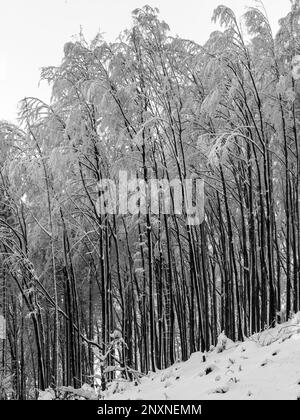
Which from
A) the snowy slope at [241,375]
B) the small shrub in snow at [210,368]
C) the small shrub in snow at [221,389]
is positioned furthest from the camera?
the small shrub in snow at [210,368]

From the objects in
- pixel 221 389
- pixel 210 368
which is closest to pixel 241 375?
pixel 221 389

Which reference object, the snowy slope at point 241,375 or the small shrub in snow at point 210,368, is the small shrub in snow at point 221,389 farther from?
the small shrub in snow at point 210,368

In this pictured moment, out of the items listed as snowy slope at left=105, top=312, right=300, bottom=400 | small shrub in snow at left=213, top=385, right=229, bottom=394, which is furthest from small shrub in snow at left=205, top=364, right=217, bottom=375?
small shrub in snow at left=213, top=385, right=229, bottom=394

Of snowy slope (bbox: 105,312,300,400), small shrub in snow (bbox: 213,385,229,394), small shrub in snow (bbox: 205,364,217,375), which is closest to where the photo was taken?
snowy slope (bbox: 105,312,300,400)

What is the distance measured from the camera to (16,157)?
812 cm

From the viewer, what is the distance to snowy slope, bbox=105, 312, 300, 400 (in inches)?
173

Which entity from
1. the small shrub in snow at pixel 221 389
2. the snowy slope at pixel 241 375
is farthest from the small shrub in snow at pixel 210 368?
the small shrub in snow at pixel 221 389

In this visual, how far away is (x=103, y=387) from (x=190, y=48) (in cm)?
636

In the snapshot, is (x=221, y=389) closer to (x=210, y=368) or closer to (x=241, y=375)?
(x=241, y=375)

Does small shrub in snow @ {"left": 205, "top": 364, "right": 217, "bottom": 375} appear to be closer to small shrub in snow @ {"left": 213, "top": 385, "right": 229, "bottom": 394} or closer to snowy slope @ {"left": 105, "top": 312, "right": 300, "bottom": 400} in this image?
snowy slope @ {"left": 105, "top": 312, "right": 300, "bottom": 400}

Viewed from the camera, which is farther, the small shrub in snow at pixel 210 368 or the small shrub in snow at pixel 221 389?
the small shrub in snow at pixel 210 368

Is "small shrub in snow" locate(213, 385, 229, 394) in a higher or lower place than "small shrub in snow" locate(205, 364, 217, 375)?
higher

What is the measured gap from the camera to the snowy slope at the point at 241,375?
4391mm

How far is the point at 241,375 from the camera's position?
512 centimetres
